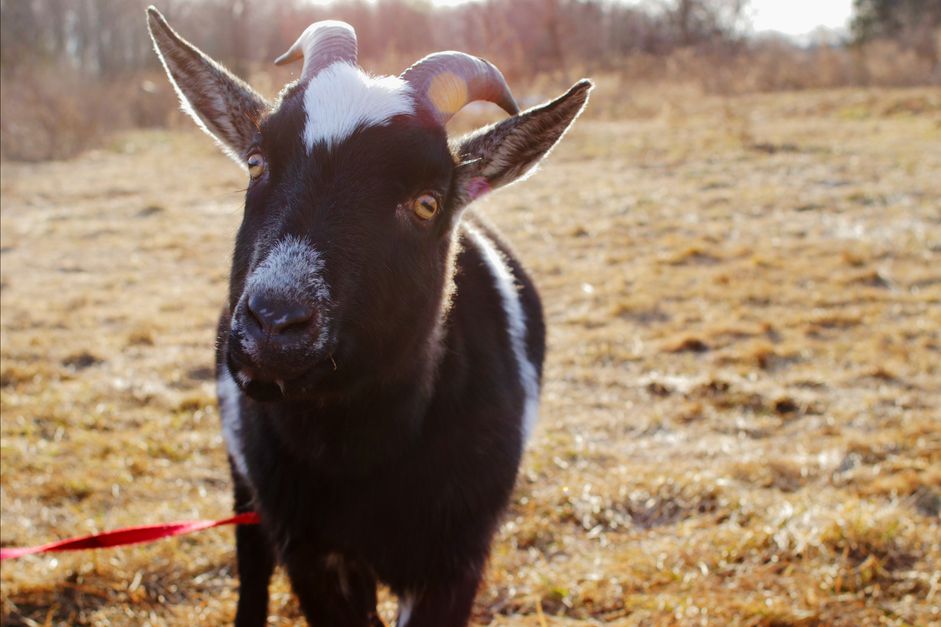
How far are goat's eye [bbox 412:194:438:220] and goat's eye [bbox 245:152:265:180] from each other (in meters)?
0.46

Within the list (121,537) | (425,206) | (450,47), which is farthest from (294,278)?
(450,47)

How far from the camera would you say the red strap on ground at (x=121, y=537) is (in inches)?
→ 121

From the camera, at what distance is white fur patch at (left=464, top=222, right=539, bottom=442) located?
3352mm

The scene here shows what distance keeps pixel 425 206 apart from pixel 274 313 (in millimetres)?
706

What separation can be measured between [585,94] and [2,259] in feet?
25.8

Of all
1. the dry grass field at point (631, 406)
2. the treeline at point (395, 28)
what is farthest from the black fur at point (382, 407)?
the treeline at point (395, 28)

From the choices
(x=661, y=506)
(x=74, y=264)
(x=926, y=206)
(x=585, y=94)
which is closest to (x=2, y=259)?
(x=74, y=264)

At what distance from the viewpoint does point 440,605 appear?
283 centimetres

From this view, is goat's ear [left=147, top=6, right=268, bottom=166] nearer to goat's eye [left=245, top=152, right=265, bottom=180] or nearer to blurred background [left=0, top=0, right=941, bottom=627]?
goat's eye [left=245, top=152, right=265, bottom=180]

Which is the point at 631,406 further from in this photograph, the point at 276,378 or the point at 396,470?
the point at 276,378

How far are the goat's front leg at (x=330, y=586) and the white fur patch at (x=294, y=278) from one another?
0.99 meters

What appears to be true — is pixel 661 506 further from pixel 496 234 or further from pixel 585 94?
pixel 585 94

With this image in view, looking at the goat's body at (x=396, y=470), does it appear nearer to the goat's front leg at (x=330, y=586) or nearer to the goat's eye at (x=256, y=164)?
the goat's front leg at (x=330, y=586)

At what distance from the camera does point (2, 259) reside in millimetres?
8820
